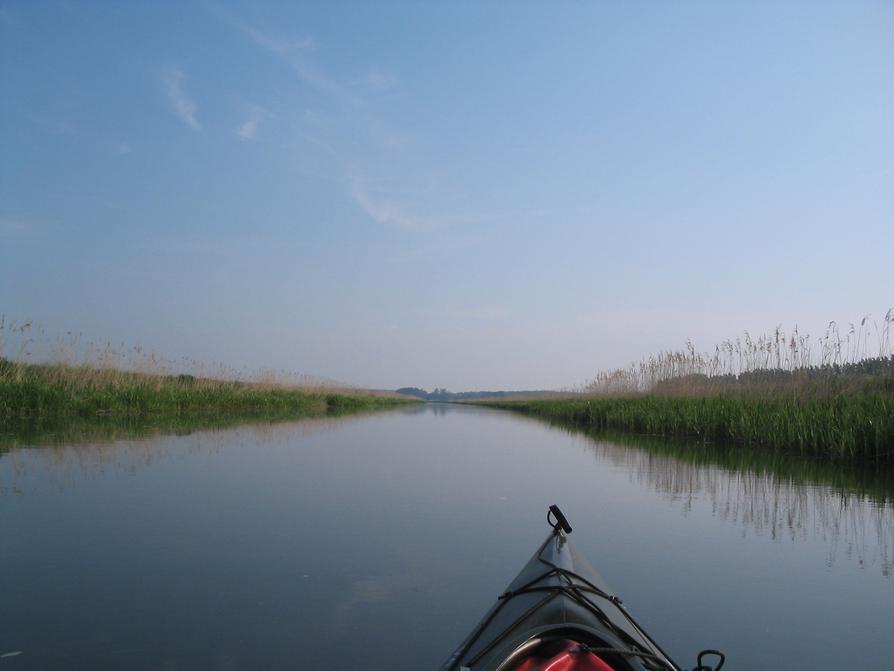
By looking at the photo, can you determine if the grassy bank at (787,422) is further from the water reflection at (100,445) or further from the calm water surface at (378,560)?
the water reflection at (100,445)

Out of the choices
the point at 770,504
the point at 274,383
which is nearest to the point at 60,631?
the point at 770,504

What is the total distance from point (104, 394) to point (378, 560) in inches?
396

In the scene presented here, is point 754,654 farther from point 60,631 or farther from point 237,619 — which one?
point 60,631

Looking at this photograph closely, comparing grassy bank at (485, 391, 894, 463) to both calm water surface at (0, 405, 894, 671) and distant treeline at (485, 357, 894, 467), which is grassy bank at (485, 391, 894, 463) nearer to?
distant treeline at (485, 357, 894, 467)

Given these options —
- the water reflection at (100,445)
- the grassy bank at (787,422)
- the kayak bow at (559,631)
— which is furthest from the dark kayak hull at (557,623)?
the grassy bank at (787,422)

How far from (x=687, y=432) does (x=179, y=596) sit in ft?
30.8

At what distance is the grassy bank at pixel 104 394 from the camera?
10125 mm

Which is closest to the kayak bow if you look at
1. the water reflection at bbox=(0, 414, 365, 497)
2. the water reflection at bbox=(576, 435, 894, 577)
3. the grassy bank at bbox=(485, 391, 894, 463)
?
the water reflection at bbox=(576, 435, 894, 577)

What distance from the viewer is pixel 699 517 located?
4484 millimetres

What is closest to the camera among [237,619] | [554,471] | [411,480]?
[237,619]

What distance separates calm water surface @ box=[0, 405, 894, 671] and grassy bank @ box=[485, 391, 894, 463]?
147cm

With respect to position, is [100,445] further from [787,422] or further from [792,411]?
[792,411]

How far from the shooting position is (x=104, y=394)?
11.4 metres

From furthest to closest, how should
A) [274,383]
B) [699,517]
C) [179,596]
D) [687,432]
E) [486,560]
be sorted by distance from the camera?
1. [274,383]
2. [687,432]
3. [699,517]
4. [486,560]
5. [179,596]
